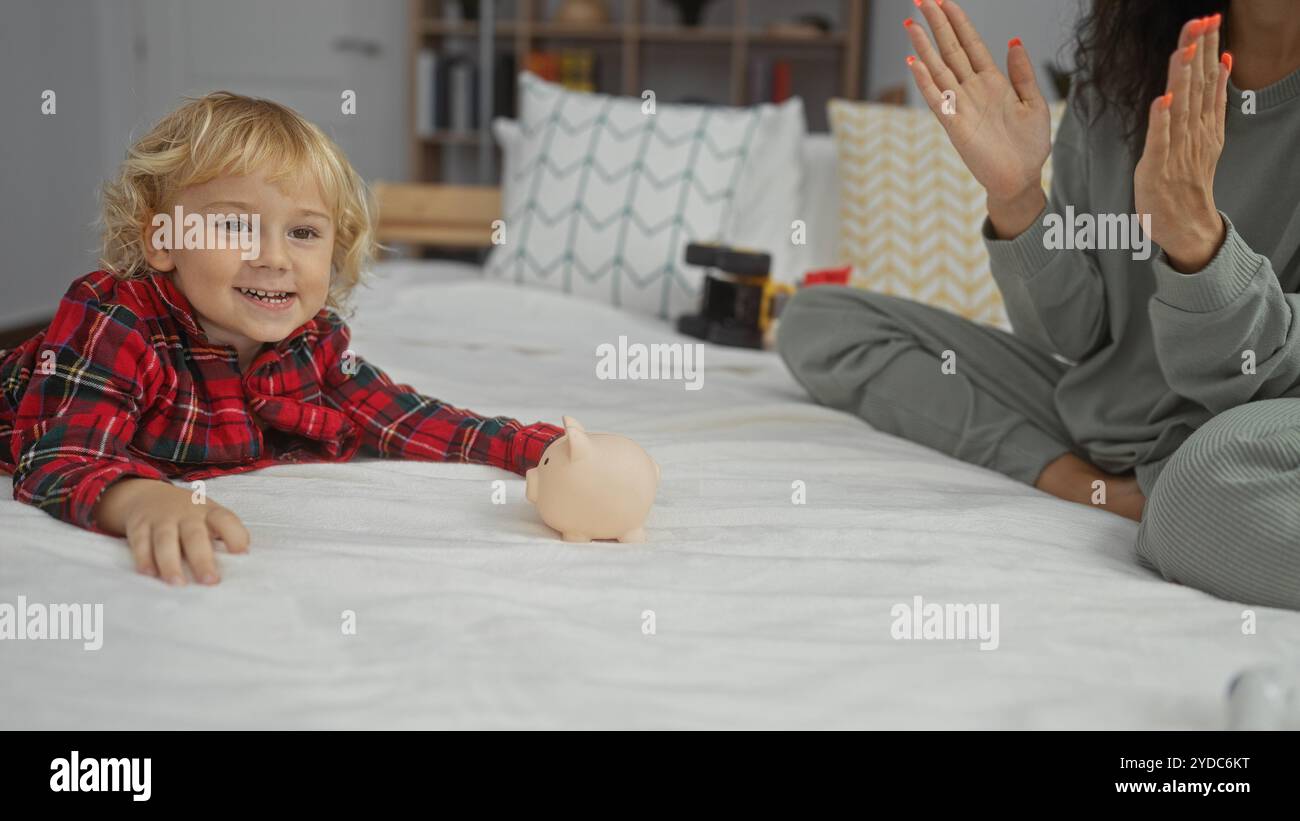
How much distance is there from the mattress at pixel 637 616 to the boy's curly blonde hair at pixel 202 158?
0.23 m

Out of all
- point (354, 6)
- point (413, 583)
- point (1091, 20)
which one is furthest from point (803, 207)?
point (354, 6)

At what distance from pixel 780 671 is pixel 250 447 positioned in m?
0.57

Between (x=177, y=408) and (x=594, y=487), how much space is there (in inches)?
15.5

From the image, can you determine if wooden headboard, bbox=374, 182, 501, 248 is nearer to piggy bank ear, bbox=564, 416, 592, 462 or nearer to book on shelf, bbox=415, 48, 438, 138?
book on shelf, bbox=415, 48, 438, 138

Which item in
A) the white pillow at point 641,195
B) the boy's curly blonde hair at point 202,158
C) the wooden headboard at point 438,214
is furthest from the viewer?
the wooden headboard at point 438,214

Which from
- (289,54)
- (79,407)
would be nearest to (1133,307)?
(79,407)

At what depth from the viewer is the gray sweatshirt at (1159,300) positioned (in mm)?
889

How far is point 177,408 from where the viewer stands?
95 cm

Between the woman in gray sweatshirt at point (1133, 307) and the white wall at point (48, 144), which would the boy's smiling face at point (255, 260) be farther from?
the white wall at point (48, 144)

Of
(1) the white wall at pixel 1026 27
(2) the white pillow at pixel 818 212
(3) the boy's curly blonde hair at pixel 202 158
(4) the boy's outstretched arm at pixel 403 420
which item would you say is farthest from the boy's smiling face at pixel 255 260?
(1) the white wall at pixel 1026 27

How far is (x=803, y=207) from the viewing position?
2305 mm

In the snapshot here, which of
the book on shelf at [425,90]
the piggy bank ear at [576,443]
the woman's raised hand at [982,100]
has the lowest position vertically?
the piggy bank ear at [576,443]
